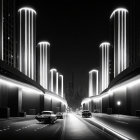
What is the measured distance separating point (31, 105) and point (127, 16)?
1598 inches

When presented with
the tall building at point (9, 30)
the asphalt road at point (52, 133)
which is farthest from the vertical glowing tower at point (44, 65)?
the asphalt road at point (52, 133)

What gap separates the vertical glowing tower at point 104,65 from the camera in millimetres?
113688

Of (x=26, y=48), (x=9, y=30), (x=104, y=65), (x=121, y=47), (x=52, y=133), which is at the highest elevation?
(x=9, y=30)

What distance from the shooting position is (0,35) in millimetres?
68125

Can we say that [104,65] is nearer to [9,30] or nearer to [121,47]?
[9,30]

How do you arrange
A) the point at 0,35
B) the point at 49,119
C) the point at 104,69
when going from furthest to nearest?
the point at 104,69 → the point at 0,35 → the point at 49,119

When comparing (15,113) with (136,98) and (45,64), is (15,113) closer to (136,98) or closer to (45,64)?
(136,98)

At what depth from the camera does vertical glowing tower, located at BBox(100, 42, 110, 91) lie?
4476 inches

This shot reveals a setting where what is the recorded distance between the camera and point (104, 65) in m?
122

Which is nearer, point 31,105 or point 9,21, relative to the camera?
point 31,105

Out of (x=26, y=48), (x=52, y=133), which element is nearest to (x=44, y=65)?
(x=26, y=48)

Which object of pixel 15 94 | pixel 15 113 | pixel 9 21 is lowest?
pixel 15 113

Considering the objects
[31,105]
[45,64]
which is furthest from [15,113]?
[45,64]

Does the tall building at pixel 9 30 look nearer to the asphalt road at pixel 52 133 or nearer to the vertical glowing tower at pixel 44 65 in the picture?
the vertical glowing tower at pixel 44 65
